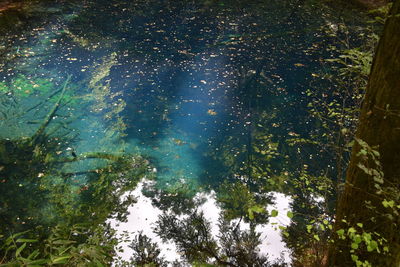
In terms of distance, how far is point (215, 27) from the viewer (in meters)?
11.0

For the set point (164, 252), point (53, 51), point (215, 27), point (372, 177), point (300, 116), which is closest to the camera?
point (372, 177)

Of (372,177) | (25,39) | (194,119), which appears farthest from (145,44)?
(372,177)

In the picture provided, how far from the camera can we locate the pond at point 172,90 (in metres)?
5.15

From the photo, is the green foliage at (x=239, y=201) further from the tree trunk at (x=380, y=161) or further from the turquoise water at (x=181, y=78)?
the tree trunk at (x=380, y=161)

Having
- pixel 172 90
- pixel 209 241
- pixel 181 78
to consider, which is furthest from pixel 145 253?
pixel 181 78

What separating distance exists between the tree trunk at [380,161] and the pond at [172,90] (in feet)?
5.46

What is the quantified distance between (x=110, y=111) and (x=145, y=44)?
3838mm

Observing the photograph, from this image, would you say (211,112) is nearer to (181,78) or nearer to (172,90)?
(172,90)

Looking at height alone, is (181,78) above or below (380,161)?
below

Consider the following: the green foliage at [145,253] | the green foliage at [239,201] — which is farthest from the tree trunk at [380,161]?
the green foliage at [145,253]

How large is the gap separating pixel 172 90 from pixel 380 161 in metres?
5.89

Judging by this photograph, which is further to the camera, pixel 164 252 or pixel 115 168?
pixel 115 168

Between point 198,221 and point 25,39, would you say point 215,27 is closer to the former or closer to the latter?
point 25,39

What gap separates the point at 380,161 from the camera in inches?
79.1
